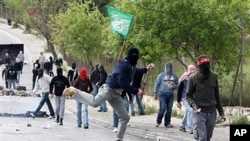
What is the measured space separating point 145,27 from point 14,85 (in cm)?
1595

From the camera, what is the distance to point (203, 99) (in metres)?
11.6

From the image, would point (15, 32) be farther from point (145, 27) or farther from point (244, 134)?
point (244, 134)

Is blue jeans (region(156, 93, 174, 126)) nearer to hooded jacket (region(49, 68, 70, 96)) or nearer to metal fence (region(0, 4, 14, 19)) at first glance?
hooded jacket (region(49, 68, 70, 96))

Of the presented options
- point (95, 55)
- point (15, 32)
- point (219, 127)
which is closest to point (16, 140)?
point (219, 127)

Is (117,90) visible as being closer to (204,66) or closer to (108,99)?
(108,99)

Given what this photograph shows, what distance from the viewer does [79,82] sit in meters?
18.7

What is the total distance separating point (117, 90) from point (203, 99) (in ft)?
8.27

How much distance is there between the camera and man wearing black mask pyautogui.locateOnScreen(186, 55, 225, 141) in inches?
455

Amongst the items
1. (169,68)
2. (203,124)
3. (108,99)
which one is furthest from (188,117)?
(203,124)

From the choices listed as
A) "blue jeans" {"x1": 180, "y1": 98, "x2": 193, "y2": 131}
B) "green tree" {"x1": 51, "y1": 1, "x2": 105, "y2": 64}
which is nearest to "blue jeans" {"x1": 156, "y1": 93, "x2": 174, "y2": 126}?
"blue jeans" {"x1": 180, "y1": 98, "x2": 193, "y2": 131}

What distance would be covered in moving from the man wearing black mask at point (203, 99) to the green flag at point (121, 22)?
22.5ft

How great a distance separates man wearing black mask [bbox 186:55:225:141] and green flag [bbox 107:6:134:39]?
22.5ft

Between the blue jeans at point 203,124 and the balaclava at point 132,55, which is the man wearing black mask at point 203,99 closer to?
the blue jeans at point 203,124

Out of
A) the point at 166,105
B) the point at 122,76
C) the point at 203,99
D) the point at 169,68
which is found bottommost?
the point at 166,105
